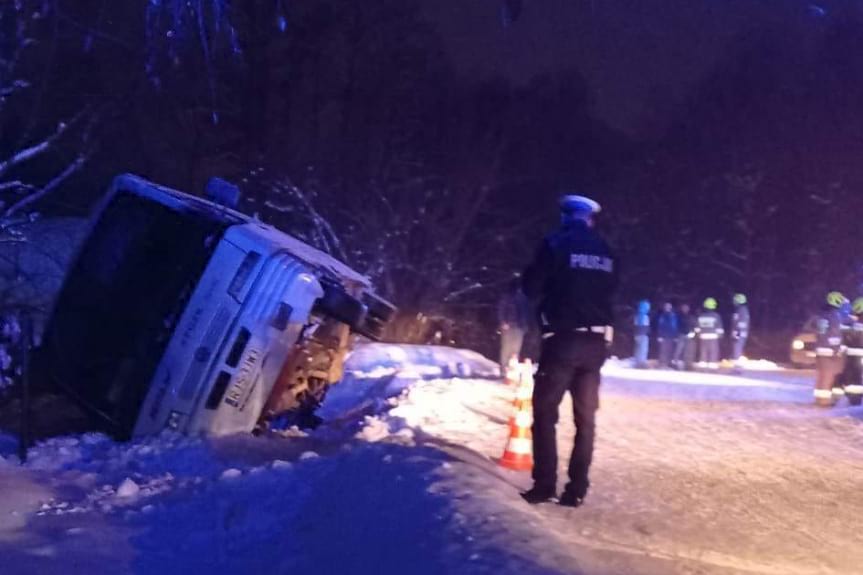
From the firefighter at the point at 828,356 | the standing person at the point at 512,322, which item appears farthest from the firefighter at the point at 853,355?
the standing person at the point at 512,322

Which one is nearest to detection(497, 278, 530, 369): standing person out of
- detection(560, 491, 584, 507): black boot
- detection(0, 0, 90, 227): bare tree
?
detection(0, 0, 90, 227): bare tree

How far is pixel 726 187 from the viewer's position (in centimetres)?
4672

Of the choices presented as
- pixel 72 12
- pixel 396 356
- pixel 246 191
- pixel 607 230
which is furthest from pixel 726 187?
pixel 72 12

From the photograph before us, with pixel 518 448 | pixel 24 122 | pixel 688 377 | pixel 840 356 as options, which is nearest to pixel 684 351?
pixel 688 377

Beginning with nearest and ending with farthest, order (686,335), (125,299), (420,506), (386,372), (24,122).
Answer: (420,506), (125,299), (386,372), (24,122), (686,335)

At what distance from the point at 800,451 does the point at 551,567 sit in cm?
629

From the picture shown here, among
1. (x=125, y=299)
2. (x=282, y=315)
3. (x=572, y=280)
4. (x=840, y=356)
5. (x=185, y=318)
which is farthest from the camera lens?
(x=840, y=356)

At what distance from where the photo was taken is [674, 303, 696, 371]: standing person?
82.2 feet

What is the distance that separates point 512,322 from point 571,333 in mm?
10930

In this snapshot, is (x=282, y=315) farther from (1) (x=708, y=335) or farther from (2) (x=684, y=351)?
(2) (x=684, y=351)

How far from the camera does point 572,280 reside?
6738 mm

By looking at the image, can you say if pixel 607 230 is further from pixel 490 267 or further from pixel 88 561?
pixel 88 561

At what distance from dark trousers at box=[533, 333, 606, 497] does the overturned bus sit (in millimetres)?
3295

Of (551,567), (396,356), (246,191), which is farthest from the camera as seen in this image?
(246,191)
